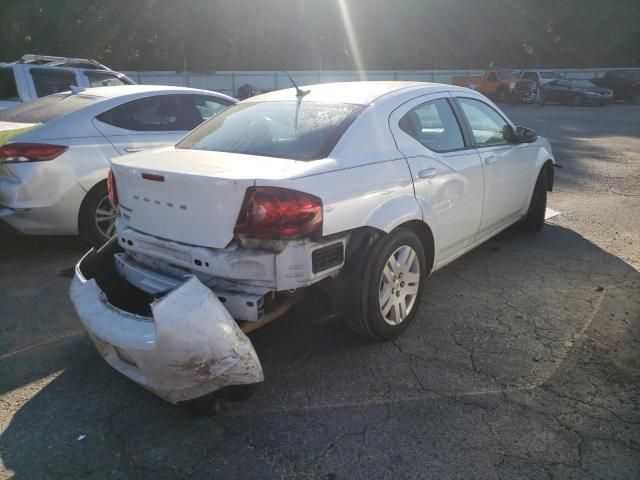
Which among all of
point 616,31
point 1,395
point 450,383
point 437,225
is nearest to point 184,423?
point 1,395

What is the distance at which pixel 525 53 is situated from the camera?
147ft

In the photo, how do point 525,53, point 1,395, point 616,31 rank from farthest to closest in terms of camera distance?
point 525,53
point 616,31
point 1,395

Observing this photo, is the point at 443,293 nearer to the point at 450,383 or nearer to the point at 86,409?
the point at 450,383

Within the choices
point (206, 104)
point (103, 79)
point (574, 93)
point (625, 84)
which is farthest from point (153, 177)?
point (625, 84)

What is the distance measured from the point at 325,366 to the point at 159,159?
1.57 metres

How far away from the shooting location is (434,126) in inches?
156

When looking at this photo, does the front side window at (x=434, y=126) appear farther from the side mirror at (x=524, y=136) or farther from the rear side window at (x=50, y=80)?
the rear side window at (x=50, y=80)

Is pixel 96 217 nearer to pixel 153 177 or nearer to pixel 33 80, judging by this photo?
pixel 153 177

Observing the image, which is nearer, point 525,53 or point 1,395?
point 1,395

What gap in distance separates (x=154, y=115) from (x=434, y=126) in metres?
2.99

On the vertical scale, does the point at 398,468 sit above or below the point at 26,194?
below

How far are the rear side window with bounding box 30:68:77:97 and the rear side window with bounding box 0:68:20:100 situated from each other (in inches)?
10.8

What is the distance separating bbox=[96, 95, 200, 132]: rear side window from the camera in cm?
528

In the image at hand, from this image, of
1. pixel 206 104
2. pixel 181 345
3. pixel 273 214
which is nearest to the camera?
pixel 181 345
